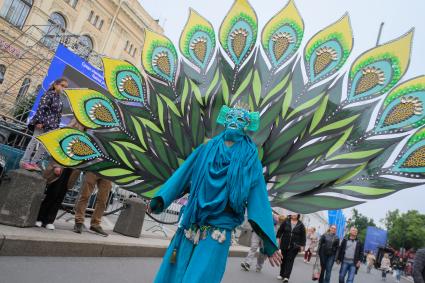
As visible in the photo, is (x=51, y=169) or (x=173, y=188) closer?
(x=173, y=188)

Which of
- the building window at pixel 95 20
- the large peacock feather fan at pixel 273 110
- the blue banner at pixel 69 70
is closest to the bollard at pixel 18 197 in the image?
the large peacock feather fan at pixel 273 110

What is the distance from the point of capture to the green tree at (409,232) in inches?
2475

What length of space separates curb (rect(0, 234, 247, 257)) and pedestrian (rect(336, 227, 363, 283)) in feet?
16.0

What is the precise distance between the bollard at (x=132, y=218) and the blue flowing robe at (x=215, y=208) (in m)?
4.31

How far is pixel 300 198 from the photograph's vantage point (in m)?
3.39

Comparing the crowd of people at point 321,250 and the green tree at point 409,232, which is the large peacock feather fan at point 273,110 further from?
the green tree at point 409,232

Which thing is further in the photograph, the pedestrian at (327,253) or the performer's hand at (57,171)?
the pedestrian at (327,253)

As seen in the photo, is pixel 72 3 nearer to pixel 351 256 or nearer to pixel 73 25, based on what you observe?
pixel 73 25

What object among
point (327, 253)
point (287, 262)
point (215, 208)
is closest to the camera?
point (215, 208)

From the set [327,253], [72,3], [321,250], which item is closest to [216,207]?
[327,253]

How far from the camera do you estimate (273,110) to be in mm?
3529

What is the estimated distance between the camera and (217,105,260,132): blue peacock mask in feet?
10.2

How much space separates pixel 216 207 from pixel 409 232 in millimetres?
71892

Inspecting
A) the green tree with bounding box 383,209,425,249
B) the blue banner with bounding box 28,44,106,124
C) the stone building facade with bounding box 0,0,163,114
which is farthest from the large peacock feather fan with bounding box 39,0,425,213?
the green tree with bounding box 383,209,425,249
